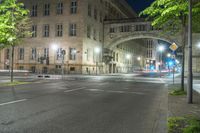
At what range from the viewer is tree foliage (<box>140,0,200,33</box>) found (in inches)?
457

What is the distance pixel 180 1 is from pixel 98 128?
30.0ft

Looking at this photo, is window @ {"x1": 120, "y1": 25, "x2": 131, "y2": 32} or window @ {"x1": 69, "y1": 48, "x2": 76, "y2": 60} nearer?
window @ {"x1": 69, "y1": 48, "x2": 76, "y2": 60}

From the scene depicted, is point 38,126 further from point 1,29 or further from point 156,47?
point 156,47

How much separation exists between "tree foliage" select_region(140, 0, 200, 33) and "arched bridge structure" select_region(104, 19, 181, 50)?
36364 mm

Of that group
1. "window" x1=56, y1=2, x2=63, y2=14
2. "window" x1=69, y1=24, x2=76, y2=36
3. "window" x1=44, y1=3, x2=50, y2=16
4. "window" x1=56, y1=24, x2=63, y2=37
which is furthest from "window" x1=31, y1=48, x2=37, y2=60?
"window" x1=56, y1=2, x2=63, y2=14

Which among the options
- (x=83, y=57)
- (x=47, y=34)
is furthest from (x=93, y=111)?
(x=47, y=34)

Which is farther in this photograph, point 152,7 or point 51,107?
point 152,7

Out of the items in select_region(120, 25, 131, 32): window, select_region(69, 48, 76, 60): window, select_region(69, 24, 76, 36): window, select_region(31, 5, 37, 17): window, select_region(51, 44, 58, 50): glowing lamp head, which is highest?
select_region(31, 5, 37, 17): window

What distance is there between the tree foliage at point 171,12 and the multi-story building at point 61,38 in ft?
106

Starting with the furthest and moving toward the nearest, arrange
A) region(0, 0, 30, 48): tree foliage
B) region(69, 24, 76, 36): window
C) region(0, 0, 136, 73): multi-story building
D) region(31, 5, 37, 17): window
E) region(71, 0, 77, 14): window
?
1. region(31, 5, 37, 17): window
2. region(71, 0, 77, 14): window
3. region(69, 24, 76, 36): window
4. region(0, 0, 136, 73): multi-story building
5. region(0, 0, 30, 48): tree foliage

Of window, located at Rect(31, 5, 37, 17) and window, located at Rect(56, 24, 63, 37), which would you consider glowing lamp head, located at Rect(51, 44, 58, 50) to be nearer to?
window, located at Rect(56, 24, 63, 37)

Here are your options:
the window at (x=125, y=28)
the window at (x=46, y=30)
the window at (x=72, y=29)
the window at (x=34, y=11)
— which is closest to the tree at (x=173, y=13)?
the window at (x=72, y=29)

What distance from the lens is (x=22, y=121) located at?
6492 millimetres

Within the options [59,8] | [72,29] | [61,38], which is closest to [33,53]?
[61,38]
